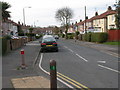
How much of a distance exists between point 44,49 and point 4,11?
18157 millimetres

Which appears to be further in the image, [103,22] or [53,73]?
[103,22]

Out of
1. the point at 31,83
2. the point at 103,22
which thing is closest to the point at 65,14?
the point at 103,22

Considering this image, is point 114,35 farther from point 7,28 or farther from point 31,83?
point 7,28

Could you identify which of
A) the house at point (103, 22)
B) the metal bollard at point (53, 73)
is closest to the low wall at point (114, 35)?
the house at point (103, 22)

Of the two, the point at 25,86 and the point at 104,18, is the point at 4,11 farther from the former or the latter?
the point at 104,18

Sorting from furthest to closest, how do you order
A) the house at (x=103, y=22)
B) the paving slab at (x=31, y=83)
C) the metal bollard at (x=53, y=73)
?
1. the house at (x=103, y=22)
2. the paving slab at (x=31, y=83)
3. the metal bollard at (x=53, y=73)

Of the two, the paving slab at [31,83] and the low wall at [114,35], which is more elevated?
the low wall at [114,35]

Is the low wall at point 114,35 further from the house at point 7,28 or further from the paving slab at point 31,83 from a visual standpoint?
the house at point 7,28

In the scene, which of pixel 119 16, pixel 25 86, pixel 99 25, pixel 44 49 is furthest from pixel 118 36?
pixel 99 25

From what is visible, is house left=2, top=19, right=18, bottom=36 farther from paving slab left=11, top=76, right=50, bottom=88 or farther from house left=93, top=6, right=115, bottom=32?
paving slab left=11, top=76, right=50, bottom=88

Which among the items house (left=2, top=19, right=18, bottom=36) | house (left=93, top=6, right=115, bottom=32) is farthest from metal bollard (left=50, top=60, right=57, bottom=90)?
house (left=93, top=6, right=115, bottom=32)

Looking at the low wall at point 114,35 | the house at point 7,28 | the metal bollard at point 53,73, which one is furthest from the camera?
the house at point 7,28

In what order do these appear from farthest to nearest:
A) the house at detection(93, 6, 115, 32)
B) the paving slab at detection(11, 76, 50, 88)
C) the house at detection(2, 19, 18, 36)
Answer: the house at detection(93, 6, 115, 32) → the house at detection(2, 19, 18, 36) → the paving slab at detection(11, 76, 50, 88)

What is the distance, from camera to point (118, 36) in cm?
3322
